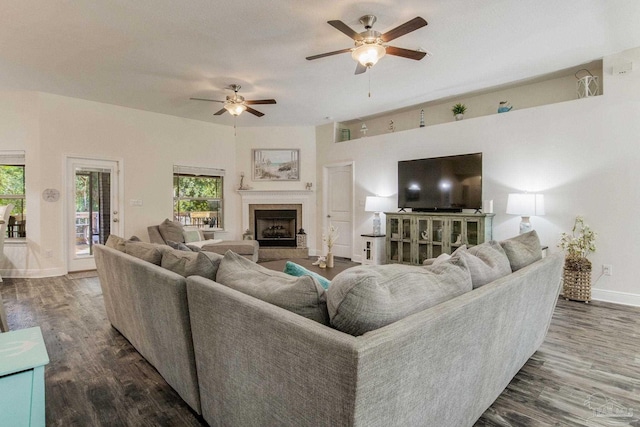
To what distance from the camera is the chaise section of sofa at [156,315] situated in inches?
66.7

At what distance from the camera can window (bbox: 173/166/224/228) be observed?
257 inches

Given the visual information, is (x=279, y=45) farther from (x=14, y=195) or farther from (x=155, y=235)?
(x=14, y=195)

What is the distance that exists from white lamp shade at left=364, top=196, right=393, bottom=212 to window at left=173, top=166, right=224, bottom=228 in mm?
3197

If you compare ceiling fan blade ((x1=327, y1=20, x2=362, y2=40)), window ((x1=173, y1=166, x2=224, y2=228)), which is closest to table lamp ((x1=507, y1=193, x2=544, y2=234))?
ceiling fan blade ((x1=327, y1=20, x2=362, y2=40))

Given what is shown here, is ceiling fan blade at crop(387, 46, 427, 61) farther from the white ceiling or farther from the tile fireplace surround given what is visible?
the tile fireplace surround

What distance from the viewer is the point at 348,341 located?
2.90 ft

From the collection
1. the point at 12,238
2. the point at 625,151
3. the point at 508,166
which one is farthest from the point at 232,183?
the point at 625,151

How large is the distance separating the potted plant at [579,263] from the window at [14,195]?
759 centimetres

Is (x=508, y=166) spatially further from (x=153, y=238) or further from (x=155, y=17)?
(x=153, y=238)

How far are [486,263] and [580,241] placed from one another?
3.03m

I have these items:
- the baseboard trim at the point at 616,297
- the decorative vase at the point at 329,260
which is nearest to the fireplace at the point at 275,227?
the decorative vase at the point at 329,260

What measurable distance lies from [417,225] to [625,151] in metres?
2.59

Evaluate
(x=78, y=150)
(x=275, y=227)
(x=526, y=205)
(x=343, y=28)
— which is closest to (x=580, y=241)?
(x=526, y=205)

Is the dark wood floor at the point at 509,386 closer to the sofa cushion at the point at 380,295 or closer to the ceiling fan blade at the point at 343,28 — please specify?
the sofa cushion at the point at 380,295
